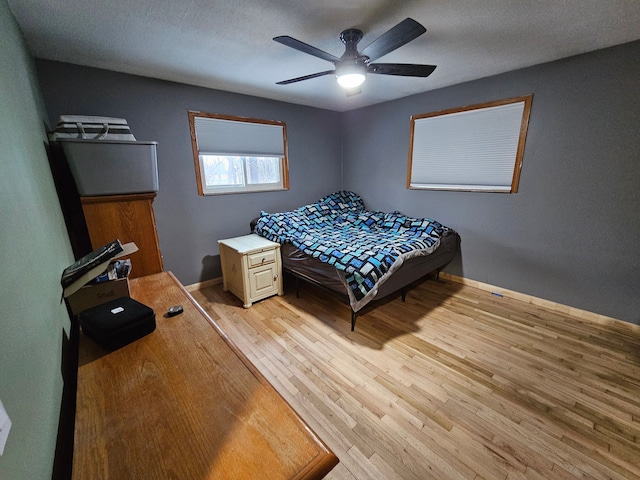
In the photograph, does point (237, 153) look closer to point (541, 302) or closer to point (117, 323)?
point (117, 323)

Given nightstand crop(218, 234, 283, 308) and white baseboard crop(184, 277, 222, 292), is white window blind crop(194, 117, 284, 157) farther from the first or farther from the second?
white baseboard crop(184, 277, 222, 292)

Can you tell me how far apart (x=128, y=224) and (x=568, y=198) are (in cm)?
356

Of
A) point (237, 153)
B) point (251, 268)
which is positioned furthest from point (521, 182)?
point (237, 153)

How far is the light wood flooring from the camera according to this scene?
1300mm

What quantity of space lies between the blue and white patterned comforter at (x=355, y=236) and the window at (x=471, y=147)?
1.87 ft

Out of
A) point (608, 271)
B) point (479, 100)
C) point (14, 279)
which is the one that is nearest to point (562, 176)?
point (608, 271)

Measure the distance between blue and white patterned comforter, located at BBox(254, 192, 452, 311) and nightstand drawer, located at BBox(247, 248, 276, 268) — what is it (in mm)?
175

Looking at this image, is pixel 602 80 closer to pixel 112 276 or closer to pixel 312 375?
pixel 312 375

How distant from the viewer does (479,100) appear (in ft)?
9.01

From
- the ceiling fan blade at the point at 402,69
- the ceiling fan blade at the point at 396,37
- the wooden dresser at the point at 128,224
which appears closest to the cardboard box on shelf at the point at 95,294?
the wooden dresser at the point at 128,224

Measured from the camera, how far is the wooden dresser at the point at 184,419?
60cm

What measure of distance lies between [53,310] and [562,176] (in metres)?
3.54

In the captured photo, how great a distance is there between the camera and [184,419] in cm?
72

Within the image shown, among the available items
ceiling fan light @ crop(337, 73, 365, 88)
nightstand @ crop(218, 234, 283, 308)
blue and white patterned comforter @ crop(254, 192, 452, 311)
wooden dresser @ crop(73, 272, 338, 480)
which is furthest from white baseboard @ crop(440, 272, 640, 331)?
wooden dresser @ crop(73, 272, 338, 480)
